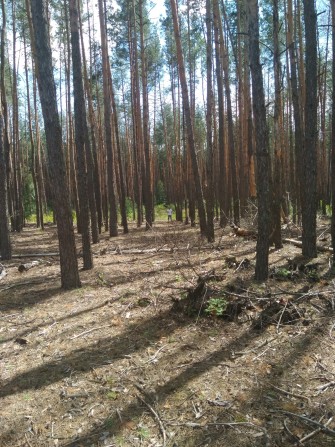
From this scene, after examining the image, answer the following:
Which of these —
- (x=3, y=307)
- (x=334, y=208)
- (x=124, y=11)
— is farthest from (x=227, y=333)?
(x=124, y=11)

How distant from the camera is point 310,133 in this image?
21.4ft

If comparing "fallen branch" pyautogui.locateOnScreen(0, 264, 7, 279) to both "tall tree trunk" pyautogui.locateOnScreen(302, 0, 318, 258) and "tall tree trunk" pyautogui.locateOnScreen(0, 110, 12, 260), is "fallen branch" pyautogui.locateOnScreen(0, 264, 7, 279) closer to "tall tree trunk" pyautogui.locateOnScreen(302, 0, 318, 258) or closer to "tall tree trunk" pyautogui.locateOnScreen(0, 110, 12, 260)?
"tall tree trunk" pyautogui.locateOnScreen(0, 110, 12, 260)

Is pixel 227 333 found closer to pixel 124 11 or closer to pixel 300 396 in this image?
pixel 300 396

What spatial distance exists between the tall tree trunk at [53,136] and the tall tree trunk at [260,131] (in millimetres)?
2777

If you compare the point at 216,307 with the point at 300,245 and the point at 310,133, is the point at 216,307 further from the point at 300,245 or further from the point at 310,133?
the point at 300,245

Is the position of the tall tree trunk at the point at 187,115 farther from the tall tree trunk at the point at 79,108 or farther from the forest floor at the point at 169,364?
the forest floor at the point at 169,364

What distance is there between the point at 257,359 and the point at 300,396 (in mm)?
654

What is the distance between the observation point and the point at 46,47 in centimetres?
554

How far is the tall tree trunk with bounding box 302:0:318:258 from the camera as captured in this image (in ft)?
20.9

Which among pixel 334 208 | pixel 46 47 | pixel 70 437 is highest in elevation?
pixel 46 47

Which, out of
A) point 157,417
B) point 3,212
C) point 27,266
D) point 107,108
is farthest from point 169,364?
point 107,108

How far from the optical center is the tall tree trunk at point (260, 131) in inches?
208

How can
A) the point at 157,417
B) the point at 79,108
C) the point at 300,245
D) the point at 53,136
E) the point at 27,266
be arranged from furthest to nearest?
the point at 300,245 → the point at 27,266 → the point at 79,108 → the point at 53,136 → the point at 157,417

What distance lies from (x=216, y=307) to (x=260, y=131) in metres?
2.53
